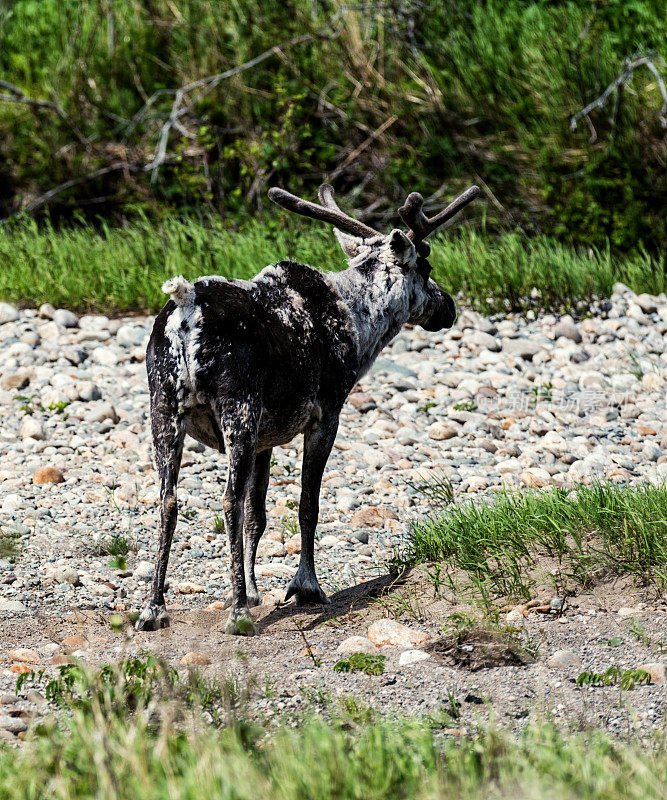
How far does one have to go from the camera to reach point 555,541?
5.19 metres

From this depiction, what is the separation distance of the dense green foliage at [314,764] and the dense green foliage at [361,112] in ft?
32.3

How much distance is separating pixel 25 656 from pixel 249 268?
6.31 metres

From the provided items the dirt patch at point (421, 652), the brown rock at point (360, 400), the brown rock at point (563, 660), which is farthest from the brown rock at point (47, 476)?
the brown rock at point (563, 660)

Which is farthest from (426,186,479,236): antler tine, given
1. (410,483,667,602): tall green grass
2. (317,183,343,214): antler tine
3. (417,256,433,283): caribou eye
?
(410,483,667,602): tall green grass

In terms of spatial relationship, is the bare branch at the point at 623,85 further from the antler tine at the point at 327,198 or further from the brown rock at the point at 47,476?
the brown rock at the point at 47,476

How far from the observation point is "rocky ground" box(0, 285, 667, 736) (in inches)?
166

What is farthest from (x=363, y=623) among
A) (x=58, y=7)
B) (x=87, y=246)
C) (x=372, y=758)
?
(x=58, y=7)

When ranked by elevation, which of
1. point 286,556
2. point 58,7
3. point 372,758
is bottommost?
point 286,556

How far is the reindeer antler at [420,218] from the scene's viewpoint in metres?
5.75

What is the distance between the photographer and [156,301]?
10203 mm

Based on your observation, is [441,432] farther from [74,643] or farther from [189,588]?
[74,643]

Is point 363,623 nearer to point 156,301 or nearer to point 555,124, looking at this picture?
point 156,301

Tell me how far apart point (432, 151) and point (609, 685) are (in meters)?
10.4

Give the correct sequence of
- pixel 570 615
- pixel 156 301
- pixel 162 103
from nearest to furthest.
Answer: pixel 570 615
pixel 156 301
pixel 162 103
